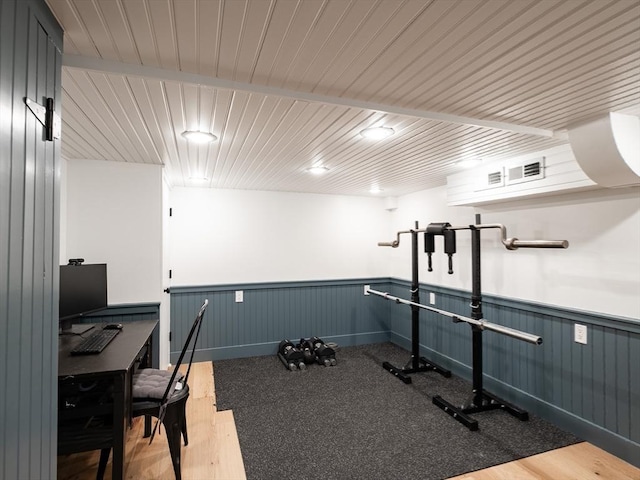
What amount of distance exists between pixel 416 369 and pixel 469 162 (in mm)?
2227

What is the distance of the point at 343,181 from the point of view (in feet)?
12.5

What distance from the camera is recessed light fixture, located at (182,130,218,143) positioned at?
83.7 inches

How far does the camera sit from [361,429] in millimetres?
2572

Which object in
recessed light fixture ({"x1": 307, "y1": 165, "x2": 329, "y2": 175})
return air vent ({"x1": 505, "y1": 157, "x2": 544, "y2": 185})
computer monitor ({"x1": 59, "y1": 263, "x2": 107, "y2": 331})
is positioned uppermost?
recessed light fixture ({"x1": 307, "y1": 165, "x2": 329, "y2": 175})

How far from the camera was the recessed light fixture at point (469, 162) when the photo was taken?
2.87 m

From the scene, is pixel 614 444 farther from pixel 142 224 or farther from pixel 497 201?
pixel 142 224

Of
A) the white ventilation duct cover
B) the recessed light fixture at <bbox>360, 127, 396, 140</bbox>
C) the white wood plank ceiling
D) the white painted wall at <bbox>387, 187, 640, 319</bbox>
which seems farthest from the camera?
the white painted wall at <bbox>387, 187, 640, 319</bbox>

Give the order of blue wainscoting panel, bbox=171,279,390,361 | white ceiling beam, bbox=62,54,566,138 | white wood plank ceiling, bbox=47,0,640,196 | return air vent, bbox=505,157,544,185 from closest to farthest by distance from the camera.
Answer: white wood plank ceiling, bbox=47,0,640,196, white ceiling beam, bbox=62,54,566,138, return air vent, bbox=505,157,544,185, blue wainscoting panel, bbox=171,279,390,361

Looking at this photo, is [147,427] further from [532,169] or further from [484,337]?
[532,169]

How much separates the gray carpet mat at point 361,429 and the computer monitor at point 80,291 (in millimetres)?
1368

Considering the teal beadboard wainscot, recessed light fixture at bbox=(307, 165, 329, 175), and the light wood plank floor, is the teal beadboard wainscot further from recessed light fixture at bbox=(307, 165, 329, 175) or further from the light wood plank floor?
recessed light fixture at bbox=(307, 165, 329, 175)

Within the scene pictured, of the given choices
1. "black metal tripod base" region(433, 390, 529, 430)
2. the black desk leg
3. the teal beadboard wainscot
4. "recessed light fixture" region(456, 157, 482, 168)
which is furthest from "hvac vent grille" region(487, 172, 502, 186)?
the black desk leg

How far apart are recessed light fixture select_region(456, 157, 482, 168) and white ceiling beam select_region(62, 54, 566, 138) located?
0.80m

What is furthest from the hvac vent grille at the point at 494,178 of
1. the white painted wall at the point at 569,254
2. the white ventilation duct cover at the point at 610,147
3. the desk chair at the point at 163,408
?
the desk chair at the point at 163,408
